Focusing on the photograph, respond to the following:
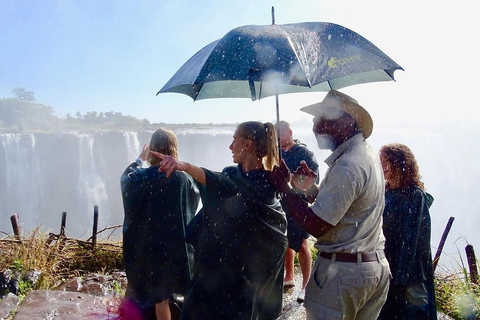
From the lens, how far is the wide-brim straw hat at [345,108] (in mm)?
1975

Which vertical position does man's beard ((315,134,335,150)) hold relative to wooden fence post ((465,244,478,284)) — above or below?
above

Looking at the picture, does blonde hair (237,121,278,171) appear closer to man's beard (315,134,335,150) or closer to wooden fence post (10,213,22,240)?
man's beard (315,134,335,150)

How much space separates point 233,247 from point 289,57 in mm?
1156

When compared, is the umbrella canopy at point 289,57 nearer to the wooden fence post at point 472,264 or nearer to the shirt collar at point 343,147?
the shirt collar at point 343,147

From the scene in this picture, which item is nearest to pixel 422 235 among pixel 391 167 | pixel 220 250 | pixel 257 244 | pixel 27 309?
pixel 391 167

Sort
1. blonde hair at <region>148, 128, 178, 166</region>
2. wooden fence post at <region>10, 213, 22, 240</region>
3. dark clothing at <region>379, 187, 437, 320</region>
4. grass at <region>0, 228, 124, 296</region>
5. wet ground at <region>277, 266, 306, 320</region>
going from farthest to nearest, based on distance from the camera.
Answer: wooden fence post at <region>10, 213, 22, 240</region>, grass at <region>0, 228, 124, 296</region>, wet ground at <region>277, 266, 306, 320</region>, blonde hair at <region>148, 128, 178, 166</region>, dark clothing at <region>379, 187, 437, 320</region>

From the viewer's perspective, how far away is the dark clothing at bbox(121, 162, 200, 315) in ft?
10.2

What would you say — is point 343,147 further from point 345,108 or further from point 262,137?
point 262,137

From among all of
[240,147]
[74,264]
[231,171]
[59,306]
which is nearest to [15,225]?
[74,264]

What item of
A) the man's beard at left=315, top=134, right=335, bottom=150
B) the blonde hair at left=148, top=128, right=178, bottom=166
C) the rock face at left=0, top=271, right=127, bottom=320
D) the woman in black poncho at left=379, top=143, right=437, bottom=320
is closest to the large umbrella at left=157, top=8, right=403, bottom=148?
the man's beard at left=315, top=134, right=335, bottom=150

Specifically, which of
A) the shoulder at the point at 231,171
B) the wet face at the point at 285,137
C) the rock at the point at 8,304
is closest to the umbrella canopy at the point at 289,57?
the shoulder at the point at 231,171

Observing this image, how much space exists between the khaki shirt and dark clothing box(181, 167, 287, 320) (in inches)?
20.3

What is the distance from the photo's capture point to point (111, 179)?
5344 cm

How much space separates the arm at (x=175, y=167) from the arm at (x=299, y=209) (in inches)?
19.3
